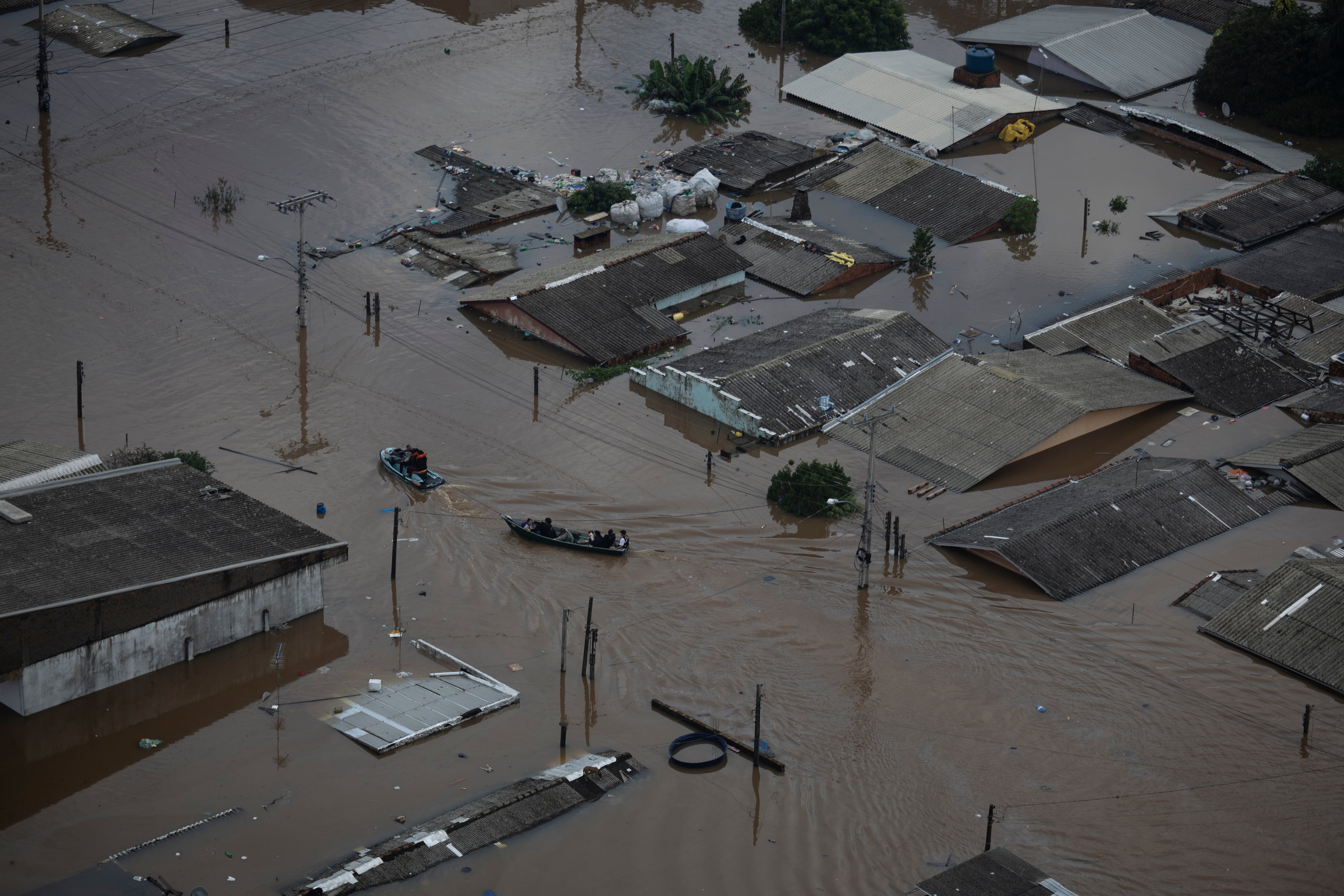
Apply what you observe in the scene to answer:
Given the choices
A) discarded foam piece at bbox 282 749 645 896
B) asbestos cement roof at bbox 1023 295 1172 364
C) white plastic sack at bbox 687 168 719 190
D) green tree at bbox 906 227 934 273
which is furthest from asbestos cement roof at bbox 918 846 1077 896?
white plastic sack at bbox 687 168 719 190

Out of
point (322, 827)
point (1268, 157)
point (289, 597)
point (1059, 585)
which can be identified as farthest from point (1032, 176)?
point (322, 827)

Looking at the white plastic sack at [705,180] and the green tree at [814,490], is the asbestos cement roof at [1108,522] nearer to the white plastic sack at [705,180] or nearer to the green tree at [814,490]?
the green tree at [814,490]

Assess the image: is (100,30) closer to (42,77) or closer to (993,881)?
→ (42,77)

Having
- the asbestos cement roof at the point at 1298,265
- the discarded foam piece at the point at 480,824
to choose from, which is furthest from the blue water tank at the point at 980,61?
the discarded foam piece at the point at 480,824

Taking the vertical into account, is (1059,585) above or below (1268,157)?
below

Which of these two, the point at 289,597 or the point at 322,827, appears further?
the point at 289,597

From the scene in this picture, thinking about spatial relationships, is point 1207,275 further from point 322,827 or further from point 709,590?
point 322,827

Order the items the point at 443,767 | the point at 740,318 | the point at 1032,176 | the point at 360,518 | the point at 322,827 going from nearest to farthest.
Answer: the point at 322,827
the point at 443,767
the point at 360,518
the point at 740,318
the point at 1032,176
